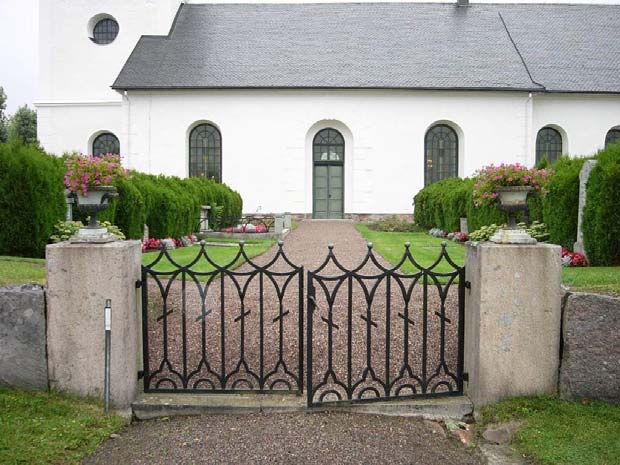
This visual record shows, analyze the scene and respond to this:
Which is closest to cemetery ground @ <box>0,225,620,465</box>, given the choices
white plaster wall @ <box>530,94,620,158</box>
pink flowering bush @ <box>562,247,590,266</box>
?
pink flowering bush @ <box>562,247,590,266</box>

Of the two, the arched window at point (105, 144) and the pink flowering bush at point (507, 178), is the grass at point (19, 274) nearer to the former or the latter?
the pink flowering bush at point (507, 178)

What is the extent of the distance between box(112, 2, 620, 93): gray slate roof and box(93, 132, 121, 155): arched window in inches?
174

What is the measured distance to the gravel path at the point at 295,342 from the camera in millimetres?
4297

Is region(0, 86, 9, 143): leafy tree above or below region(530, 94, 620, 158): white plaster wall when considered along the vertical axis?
above

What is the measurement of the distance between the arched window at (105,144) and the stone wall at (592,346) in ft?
89.6

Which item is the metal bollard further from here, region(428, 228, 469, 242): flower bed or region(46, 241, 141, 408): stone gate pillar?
region(428, 228, 469, 242): flower bed

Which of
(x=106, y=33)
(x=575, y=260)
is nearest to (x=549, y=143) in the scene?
(x=575, y=260)

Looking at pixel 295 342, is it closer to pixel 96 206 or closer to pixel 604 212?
pixel 96 206

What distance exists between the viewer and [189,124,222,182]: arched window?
26.0 metres

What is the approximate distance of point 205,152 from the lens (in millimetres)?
26062

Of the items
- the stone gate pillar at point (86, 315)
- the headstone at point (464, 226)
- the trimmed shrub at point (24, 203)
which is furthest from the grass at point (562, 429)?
the headstone at point (464, 226)

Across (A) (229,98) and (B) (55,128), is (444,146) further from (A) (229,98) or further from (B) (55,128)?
(B) (55,128)

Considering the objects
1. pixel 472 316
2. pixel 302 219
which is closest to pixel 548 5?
pixel 302 219

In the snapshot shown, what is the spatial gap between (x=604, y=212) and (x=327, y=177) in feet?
60.1
